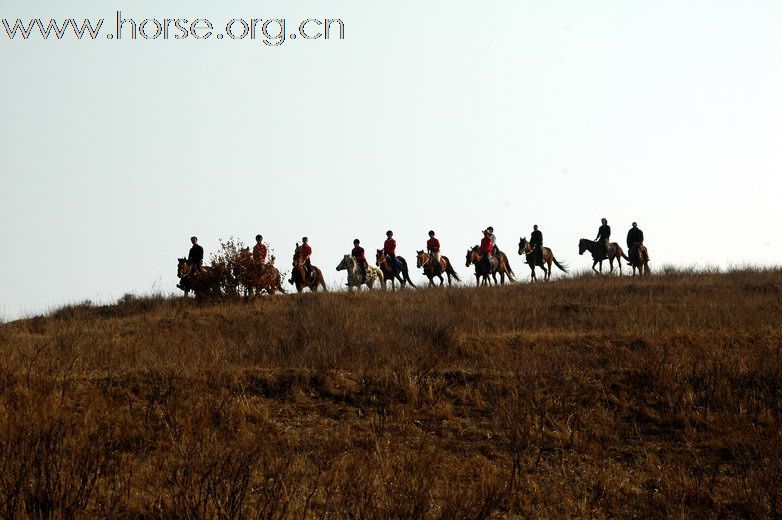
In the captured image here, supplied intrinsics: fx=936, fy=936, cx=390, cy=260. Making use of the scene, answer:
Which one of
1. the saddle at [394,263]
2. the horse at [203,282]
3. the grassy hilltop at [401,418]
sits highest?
the saddle at [394,263]

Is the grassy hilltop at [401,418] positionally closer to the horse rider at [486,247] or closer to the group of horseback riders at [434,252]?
the group of horseback riders at [434,252]

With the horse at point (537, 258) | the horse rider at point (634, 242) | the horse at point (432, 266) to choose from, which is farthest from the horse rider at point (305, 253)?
the horse rider at point (634, 242)

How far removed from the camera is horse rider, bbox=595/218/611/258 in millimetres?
33094

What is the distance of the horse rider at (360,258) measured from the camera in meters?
28.2

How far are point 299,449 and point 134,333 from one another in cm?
1056

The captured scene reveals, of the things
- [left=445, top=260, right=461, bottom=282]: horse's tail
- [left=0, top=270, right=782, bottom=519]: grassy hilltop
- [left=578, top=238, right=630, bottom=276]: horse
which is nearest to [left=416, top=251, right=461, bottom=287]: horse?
[left=445, top=260, right=461, bottom=282]: horse's tail

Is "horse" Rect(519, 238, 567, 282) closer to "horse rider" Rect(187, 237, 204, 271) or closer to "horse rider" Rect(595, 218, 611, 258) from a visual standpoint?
"horse rider" Rect(595, 218, 611, 258)

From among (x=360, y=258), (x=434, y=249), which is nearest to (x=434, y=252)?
(x=434, y=249)

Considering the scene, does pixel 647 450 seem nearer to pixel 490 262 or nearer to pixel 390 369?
pixel 390 369

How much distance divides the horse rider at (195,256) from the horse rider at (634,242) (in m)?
15.1

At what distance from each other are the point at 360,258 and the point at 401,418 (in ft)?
54.2

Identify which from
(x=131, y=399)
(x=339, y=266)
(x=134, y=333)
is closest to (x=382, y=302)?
(x=339, y=266)

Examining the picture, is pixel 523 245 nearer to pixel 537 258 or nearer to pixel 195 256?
pixel 537 258

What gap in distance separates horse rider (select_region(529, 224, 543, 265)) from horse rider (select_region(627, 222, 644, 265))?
3099mm
